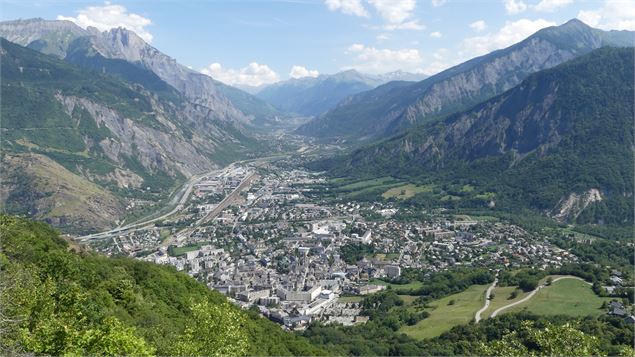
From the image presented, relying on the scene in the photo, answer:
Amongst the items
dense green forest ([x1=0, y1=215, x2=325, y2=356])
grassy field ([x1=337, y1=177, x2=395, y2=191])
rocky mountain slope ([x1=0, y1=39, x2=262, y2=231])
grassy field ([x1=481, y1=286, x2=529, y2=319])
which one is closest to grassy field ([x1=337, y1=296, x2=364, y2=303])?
Result: grassy field ([x1=481, y1=286, x2=529, y2=319])

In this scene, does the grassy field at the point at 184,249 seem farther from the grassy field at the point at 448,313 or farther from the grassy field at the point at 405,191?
the grassy field at the point at 405,191

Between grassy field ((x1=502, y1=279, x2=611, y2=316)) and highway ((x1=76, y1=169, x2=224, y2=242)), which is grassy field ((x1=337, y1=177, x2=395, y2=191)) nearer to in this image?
highway ((x1=76, y1=169, x2=224, y2=242))

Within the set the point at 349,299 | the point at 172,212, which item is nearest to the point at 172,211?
the point at 172,212

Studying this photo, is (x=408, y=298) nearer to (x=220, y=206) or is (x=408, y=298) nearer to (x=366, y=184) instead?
(x=220, y=206)

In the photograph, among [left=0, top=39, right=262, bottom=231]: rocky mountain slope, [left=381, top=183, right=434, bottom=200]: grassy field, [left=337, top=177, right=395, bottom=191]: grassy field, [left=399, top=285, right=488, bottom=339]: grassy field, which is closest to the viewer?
[left=399, top=285, right=488, bottom=339]: grassy field

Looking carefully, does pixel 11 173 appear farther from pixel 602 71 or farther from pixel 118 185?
pixel 602 71

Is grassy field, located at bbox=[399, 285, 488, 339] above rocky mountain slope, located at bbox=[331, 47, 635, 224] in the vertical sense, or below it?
below

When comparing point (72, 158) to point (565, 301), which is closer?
point (565, 301)
